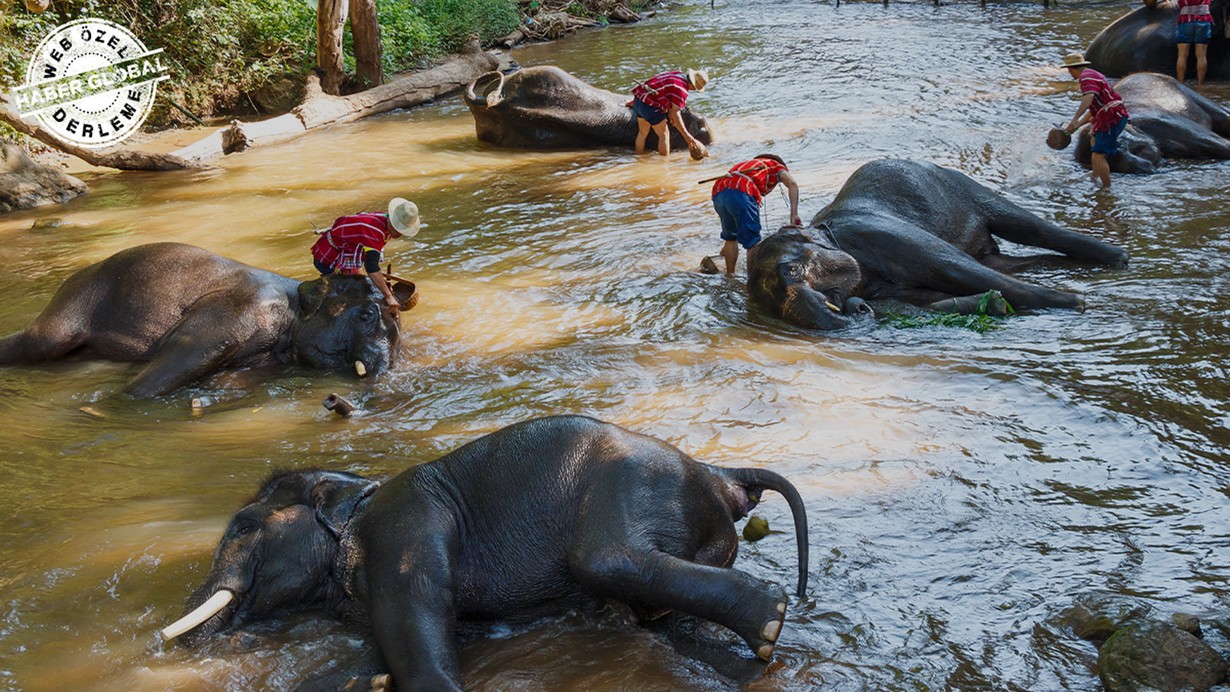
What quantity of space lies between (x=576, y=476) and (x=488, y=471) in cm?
39

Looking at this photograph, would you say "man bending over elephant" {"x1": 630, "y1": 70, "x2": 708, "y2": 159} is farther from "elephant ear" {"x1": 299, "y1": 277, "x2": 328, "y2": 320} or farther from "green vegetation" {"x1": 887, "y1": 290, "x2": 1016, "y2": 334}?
"elephant ear" {"x1": 299, "y1": 277, "x2": 328, "y2": 320}

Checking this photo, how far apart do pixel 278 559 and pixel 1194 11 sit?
14.3 m

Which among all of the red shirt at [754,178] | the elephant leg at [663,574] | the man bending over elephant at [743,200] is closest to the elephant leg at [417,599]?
the elephant leg at [663,574]

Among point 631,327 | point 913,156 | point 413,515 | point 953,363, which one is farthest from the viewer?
point 913,156

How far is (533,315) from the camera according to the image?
344 inches

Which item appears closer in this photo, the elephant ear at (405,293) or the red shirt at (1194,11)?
the elephant ear at (405,293)

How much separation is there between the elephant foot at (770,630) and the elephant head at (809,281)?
4084 millimetres

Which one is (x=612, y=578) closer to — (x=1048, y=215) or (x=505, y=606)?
(x=505, y=606)

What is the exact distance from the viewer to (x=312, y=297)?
8125mm

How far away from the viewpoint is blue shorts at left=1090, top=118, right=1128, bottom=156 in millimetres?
10609

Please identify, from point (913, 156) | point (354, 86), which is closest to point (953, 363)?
point (913, 156)

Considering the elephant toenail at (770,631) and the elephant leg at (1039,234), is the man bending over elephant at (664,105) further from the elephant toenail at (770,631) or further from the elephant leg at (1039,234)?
the elephant toenail at (770,631)

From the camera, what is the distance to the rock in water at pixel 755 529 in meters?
4.96

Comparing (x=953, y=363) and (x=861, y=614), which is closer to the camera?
(x=861, y=614)
